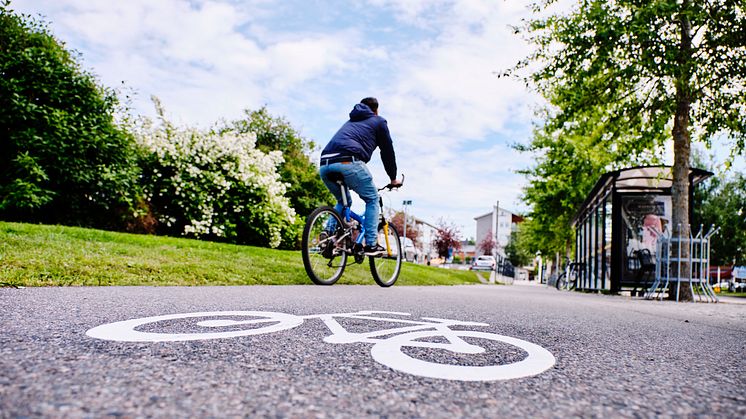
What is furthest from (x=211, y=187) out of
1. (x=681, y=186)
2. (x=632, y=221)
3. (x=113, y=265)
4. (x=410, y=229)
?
(x=410, y=229)

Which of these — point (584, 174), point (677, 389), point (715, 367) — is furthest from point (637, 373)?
point (584, 174)

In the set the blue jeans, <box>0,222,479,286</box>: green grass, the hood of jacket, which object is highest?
the hood of jacket

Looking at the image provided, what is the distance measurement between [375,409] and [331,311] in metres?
2.31

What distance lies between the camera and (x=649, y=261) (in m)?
12.4

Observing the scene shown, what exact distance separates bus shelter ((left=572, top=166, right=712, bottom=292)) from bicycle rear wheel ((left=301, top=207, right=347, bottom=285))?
28.2ft

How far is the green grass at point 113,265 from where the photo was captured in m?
5.02

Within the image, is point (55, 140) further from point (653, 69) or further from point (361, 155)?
point (653, 69)

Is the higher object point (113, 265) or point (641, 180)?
point (641, 180)

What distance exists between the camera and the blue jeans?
587 cm

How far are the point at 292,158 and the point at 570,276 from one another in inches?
544

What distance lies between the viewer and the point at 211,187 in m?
15.0

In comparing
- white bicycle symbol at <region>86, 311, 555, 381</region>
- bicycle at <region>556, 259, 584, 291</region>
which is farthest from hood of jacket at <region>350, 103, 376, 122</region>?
bicycle at <region>556, 259, 584, 291</region>

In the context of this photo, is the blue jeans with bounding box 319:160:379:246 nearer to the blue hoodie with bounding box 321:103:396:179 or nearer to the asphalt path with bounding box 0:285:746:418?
the blue hoodie with bounding box 321:103:396:179

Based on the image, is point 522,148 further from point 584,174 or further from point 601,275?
point 601,275
